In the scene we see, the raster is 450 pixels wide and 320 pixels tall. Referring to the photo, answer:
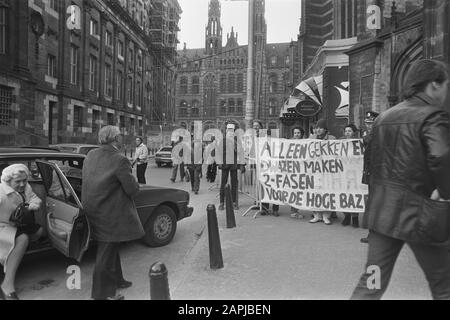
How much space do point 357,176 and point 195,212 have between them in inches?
152

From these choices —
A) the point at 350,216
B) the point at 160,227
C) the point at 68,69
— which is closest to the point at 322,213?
the point at 350,216

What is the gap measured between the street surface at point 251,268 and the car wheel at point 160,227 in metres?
0.13

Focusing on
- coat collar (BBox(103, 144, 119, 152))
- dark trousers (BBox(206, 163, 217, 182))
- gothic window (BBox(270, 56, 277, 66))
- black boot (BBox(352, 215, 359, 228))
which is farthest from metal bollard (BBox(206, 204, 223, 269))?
gothic window (BBox(270, 56, 277, 66))

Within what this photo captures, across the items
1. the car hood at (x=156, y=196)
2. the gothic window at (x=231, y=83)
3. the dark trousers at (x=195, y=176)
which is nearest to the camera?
the car hood at (x=156, y=196)

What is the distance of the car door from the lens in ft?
12.9

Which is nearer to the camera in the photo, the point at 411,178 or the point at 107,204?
the point at 411,178

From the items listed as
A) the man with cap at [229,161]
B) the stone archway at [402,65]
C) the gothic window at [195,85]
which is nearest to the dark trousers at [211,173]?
the man with cap at [229,161]

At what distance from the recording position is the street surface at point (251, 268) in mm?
4043

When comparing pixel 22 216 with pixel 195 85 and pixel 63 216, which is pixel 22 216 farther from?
pixel 195 85

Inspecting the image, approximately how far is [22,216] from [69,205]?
0.50 meters

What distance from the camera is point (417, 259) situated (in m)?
2.72

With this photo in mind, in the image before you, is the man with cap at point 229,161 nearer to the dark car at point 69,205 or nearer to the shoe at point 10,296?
the dark car at point 69,205

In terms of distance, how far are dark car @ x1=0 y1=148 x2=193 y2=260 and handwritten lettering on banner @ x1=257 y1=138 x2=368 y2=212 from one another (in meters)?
2.25
